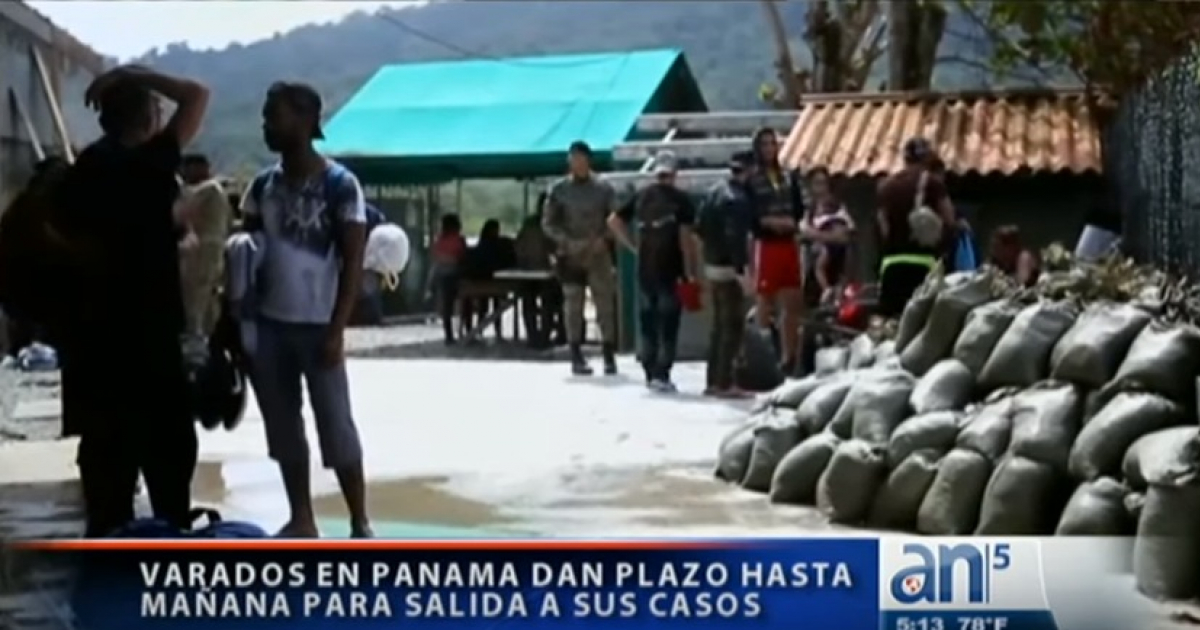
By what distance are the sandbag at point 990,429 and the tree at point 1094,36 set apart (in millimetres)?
793

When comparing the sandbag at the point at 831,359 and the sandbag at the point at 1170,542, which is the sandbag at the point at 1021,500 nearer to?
the sandbag at the point at 1170,542

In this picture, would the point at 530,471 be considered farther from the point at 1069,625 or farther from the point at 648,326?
the point at 1069,625

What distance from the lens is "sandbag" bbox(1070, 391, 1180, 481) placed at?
4836 mm

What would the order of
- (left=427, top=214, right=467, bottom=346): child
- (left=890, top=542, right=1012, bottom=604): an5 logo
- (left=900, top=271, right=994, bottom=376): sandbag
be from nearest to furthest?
(left=890, top=542, right=1012, bottom=604): an5 logo
(left=427, top=214, right=467, bottom=346): child
(left=900, top=271, right=994, bottom=376): sandbag

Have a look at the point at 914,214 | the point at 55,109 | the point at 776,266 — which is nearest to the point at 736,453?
the point at 776,266

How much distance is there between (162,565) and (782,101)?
1.61 m

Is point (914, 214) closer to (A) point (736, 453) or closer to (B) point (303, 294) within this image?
(A) point (736, 453)

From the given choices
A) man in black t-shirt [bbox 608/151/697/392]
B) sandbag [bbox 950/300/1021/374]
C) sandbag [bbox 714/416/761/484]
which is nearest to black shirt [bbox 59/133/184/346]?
man in black t-shirt [bbox 608/151/697/392]

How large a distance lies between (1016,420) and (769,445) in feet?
2.02

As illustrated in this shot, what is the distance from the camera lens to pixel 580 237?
4332 mm

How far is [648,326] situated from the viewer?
4574 mm

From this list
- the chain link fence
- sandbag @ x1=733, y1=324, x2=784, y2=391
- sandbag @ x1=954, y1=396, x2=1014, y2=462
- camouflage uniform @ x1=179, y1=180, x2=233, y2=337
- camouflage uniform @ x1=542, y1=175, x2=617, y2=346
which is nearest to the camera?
camouflage uniform @ x1=179, y1=180, x2=233, y2=337

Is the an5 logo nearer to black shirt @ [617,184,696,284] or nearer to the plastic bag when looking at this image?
black shirt @ [617,184,696,284]

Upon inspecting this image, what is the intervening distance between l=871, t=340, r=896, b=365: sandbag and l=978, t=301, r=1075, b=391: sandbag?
0.26 meters
